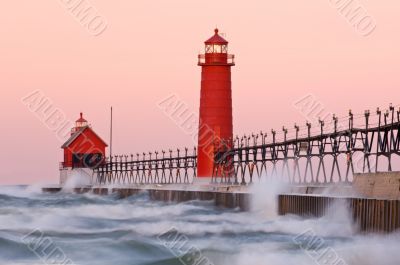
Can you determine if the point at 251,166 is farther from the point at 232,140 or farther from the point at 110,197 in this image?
the point at 110,197

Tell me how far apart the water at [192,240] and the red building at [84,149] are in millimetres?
44226

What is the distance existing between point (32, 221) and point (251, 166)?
2456 cm

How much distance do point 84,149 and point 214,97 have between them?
3246 centimetres

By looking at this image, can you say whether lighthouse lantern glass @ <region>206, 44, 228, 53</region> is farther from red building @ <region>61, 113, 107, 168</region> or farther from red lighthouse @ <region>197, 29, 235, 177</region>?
red building @ <region>61, 113, 107, 168</region>

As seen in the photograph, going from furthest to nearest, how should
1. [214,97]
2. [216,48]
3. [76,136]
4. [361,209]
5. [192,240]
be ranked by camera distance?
[76,136] < [216,48] < [214,97] < [192,240] < [361,209]

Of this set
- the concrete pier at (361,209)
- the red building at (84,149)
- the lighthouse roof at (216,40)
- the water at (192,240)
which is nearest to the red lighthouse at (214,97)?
the lighthouse roof at (216,40)

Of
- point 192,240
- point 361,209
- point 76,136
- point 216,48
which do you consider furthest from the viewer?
point 76,136

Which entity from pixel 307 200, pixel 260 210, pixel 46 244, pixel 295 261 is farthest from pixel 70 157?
pixel 295 261

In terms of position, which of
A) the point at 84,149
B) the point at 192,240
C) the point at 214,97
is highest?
the point at 214,97

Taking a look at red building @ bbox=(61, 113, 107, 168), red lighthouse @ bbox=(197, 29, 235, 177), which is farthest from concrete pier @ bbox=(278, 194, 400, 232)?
red building @ bbox=(61, 113, 107, 168)

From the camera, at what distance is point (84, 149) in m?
92.6

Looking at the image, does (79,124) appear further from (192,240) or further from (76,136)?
(192,240)

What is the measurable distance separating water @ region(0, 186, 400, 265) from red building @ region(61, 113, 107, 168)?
44.2 m

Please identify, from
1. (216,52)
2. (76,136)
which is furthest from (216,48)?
(76,136)
